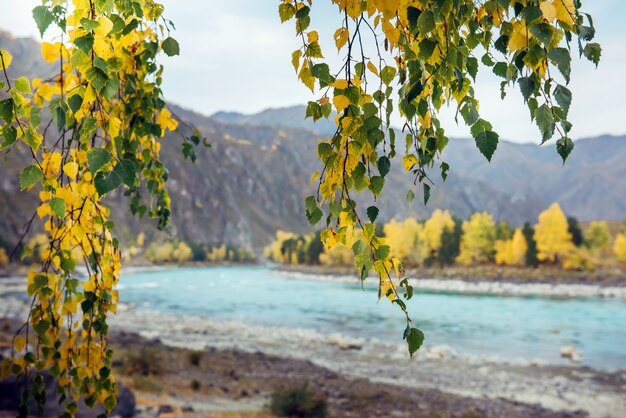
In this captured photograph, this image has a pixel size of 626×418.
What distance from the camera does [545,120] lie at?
4.48 ft

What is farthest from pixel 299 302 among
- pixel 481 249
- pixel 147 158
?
pixel 481 249

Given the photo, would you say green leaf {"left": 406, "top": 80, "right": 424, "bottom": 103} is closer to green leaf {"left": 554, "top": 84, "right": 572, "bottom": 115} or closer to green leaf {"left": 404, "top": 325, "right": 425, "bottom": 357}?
green leaf {"left": 554, "top": 84, "right": 572, "bottom": 115}

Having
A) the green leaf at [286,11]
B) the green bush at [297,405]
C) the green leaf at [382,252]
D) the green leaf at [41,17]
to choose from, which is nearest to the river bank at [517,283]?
the green bush at [297,405]

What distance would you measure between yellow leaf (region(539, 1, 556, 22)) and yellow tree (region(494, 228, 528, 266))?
87.0 metres

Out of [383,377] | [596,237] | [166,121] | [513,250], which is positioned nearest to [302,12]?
[166,121]

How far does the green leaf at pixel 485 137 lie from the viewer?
1.45m

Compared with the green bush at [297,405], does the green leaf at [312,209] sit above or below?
above

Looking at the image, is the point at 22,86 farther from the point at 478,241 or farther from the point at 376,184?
the point at 478,241

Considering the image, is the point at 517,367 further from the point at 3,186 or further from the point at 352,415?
the point at 3,186

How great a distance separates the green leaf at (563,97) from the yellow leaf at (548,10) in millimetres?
197

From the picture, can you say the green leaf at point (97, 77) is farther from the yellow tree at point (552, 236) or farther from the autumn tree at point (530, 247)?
the autumn tree at point (530, 247)

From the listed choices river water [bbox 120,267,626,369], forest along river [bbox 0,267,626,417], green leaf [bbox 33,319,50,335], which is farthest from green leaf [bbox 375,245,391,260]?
river water [bbox 120,267,626,369]

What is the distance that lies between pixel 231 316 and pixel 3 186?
15999cm

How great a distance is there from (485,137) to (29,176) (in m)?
1.67
